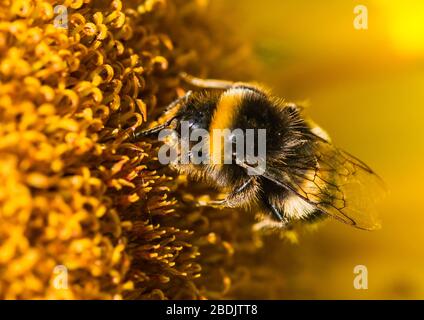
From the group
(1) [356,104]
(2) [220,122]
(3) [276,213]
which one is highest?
(1) [356,104]

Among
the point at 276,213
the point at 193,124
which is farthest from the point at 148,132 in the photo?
the point at 276,213

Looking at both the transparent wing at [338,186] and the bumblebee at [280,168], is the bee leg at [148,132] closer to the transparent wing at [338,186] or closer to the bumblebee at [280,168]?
the bumblebee at [280,168]

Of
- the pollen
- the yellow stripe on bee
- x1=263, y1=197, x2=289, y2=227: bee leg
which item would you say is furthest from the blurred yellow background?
the yellow stripe on bee

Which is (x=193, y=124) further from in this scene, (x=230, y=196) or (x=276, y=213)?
(x=276, y=213)

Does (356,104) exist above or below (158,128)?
above

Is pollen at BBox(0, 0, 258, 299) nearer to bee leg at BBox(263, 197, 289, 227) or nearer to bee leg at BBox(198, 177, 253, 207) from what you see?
bee leg at BBox(198, 177, 253, 207)

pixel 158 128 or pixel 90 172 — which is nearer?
pixel 90 172

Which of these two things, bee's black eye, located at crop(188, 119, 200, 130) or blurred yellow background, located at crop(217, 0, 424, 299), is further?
blurred yellow background, located at crop(217, 0, 424, 299)

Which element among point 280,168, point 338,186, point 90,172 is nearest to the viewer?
point 90,172
